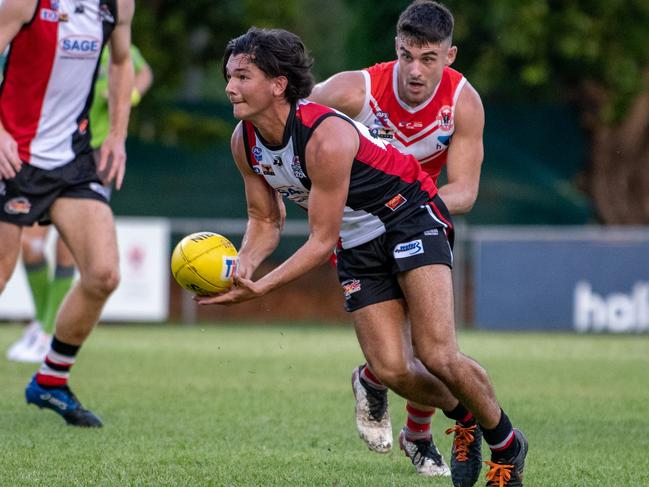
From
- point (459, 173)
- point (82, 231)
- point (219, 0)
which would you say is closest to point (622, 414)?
point (459, 173)

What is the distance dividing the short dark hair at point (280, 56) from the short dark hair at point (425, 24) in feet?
2.97

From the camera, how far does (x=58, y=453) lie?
6211 millimetres

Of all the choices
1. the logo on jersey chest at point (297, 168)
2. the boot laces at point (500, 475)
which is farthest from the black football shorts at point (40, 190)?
the boot laces at point (500, 475)

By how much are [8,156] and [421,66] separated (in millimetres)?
2297

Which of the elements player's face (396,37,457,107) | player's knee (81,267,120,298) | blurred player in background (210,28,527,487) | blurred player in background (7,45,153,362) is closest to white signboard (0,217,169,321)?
blurred player in background (7,45,153,362)

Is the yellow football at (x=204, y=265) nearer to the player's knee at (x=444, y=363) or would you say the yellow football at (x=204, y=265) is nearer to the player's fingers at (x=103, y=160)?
the player's knee at (x=444, y=363)

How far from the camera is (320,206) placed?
210 inches

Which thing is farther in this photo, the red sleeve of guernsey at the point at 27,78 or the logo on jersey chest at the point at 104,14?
the logo on jersey chest at the point at 104,14

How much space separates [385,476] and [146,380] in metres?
4.15

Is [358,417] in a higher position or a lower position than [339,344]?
higher

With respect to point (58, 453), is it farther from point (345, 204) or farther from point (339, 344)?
point (339, 344)

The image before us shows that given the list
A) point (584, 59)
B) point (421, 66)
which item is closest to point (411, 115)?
point (421, 66)

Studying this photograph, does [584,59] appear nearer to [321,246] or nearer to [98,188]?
[98,188]

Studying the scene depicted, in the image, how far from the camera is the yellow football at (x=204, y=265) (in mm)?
5391
